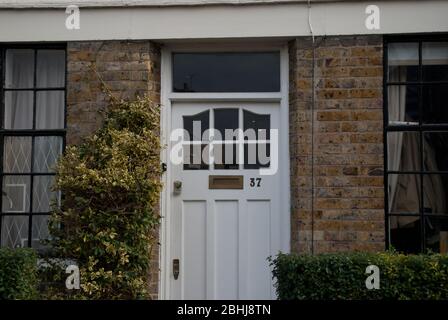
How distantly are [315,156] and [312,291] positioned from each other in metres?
1.48

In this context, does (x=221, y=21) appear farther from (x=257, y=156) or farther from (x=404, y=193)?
(x=404, y=193)

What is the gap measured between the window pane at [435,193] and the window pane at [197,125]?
2.19 meters

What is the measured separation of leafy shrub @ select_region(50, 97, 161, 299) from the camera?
638 centimetres

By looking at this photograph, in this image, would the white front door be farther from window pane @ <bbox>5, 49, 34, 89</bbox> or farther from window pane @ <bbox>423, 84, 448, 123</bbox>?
window pane @ <bbox>5, 49, 34, 89</bbox>

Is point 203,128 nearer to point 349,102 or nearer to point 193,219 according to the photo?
point 193,219

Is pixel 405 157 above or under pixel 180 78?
under

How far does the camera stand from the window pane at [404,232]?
6656 mm

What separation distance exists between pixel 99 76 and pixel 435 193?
3.44m

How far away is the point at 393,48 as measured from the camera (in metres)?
6.81

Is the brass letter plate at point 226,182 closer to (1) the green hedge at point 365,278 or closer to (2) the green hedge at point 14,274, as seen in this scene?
(1) the green hedge at point 365,278

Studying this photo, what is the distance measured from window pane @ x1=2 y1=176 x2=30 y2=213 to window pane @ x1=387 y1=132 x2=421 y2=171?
356cm

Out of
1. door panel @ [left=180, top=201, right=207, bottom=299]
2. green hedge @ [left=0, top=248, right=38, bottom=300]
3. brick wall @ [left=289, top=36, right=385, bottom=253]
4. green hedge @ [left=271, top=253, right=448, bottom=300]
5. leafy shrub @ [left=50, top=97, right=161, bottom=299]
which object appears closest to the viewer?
green hedge @ [left=271, top=253, right=448, bottom=300]

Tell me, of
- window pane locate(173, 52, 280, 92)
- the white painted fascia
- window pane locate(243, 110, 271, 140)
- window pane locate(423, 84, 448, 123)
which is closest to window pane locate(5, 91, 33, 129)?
the white painted fascia
